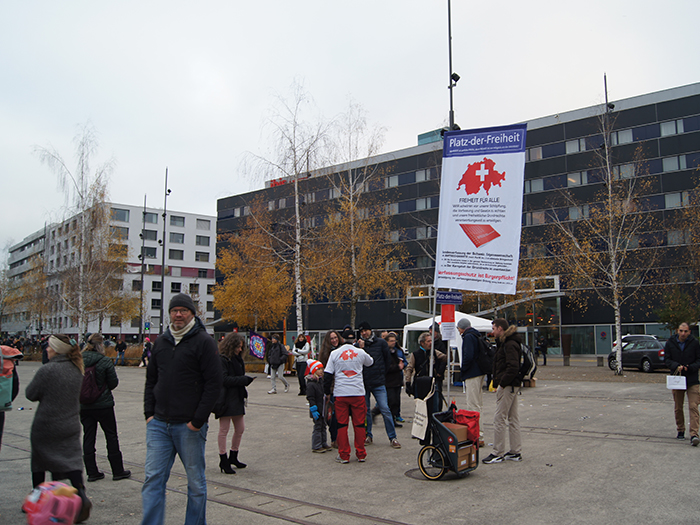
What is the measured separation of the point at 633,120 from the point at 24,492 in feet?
143

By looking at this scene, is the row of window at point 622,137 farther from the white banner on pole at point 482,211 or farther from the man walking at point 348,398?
the man walking at point 348,398

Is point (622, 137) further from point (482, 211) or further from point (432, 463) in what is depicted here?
point (432, 463)

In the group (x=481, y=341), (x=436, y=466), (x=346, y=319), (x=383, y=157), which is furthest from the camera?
(x=383, y=157)

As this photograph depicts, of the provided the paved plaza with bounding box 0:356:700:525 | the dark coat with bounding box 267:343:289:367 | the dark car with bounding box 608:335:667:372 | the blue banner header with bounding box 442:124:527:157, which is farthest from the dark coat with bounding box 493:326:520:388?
the dark car with bounding box 608:335:667:372

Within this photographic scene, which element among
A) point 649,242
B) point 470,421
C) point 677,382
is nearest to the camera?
point 470,421

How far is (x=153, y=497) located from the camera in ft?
14.0

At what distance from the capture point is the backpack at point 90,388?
657 cm

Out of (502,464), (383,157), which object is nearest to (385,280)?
(383,157)

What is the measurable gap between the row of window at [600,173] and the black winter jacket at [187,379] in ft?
113

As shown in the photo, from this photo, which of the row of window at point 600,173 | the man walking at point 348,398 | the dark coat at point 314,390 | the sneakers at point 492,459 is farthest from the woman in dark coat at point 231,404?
the row of window at point 600,173

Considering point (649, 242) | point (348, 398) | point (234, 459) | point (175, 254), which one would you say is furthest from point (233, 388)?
point (175, 254)

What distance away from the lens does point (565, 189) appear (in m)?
40.6

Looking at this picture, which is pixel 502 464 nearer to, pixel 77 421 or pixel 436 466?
pixel 436 466

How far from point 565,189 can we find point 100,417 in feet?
129
